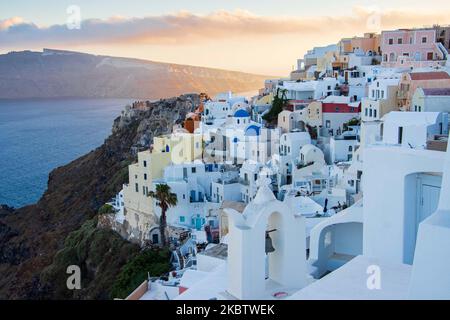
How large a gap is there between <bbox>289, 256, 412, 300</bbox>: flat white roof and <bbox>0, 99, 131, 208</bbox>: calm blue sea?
165 feet

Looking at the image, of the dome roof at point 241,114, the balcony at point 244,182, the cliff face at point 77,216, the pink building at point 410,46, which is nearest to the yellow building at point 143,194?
the cliff face at point 77,216

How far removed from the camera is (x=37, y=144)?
272 ft

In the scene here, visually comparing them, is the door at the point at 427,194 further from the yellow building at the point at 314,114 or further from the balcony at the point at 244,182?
the yellow building at the point at 314,114

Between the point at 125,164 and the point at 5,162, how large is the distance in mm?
36741

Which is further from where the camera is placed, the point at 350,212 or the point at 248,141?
the point at 248,141

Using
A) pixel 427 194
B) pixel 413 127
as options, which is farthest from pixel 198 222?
pixel 427 194

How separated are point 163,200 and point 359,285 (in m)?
16.4

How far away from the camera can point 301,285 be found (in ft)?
25.6

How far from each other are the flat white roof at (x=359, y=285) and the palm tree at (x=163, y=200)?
15592mm

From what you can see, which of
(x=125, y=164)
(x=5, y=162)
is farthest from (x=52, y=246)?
(x=5, y=162)

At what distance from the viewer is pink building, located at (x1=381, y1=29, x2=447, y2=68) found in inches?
1357

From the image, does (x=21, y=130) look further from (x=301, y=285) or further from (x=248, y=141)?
(x=301, y=285)

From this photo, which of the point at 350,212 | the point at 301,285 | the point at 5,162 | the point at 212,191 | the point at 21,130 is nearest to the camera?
the point at 301,285

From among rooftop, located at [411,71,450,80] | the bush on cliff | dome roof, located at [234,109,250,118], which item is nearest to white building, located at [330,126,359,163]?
rooftop, located at [411,71,450,80]
